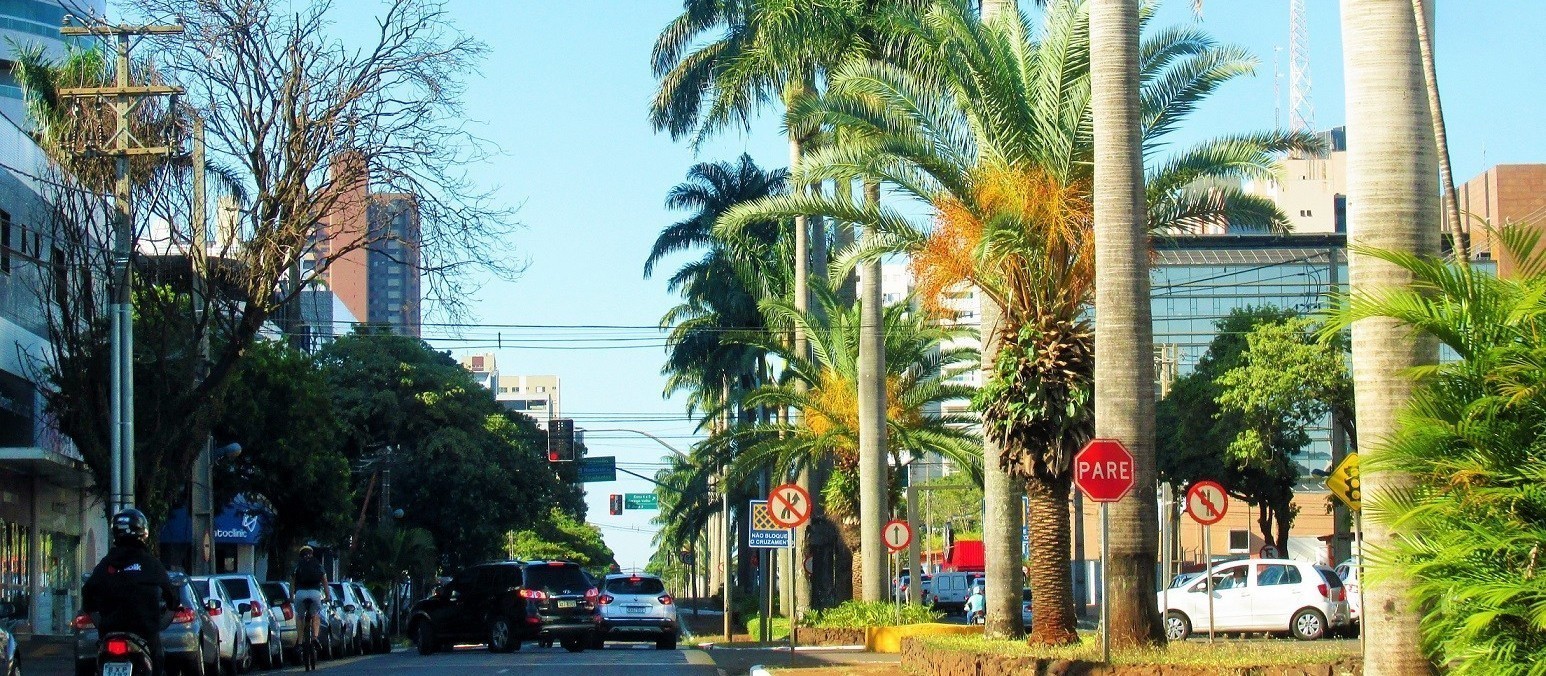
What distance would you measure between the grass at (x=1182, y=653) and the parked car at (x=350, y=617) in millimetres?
16674

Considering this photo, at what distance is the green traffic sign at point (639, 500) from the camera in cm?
7650

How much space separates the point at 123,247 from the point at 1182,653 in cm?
1705

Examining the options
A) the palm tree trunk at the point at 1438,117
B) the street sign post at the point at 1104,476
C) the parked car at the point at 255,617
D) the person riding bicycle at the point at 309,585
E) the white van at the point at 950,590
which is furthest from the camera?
the white van at the point at 950,590

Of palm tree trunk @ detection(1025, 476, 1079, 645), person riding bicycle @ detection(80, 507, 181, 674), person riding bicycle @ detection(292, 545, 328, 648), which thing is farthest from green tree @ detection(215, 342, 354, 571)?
A: person riding bicycle @ detection(80, 507, 181, 674)

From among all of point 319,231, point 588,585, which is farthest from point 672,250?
point 319,231

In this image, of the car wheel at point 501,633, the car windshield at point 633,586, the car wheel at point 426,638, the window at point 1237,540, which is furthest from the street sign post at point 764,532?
the window at point 1237,540

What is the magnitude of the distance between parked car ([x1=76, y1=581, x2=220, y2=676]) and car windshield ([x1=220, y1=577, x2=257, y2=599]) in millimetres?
3939

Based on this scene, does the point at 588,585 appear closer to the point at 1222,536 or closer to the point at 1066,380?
the point at 1066,380

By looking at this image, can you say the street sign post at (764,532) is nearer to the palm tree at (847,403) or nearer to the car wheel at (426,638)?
the palm tree at (847,403)

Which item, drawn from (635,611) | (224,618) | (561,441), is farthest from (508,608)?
(561,441)

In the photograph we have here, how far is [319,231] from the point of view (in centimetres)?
2733

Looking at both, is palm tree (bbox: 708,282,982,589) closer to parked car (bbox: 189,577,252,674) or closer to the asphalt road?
the asphalt road

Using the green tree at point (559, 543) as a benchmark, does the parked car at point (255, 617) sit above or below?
above

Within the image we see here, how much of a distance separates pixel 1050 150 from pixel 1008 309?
1940mm
